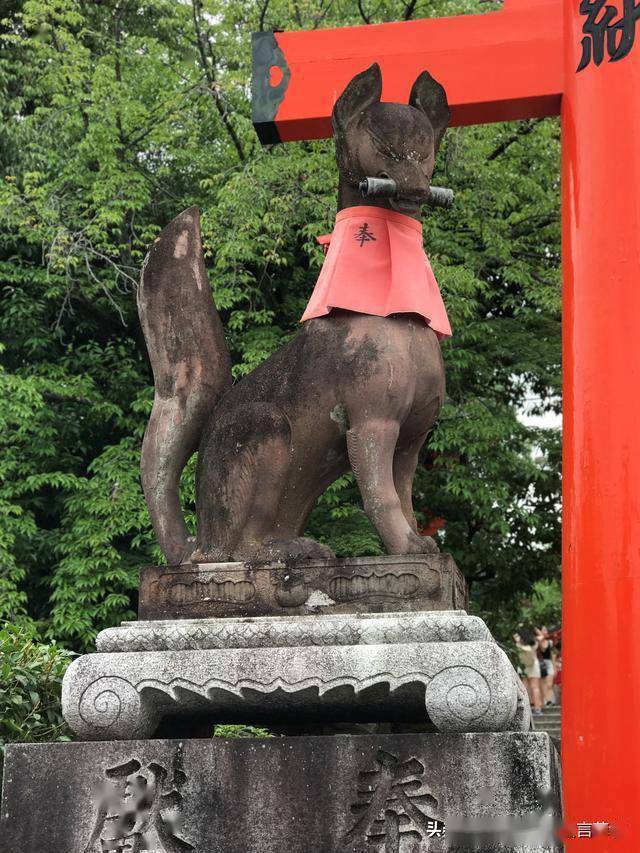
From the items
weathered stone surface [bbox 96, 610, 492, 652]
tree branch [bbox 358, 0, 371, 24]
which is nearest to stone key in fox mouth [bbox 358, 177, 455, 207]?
weathered stone surface [bbox 96, 610, 492, 652]

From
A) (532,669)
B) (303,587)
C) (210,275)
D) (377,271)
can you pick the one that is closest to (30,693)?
(303,587)

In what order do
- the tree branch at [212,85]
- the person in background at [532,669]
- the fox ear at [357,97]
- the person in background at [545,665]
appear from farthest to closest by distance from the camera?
the person in background at [545,665]
the person in background at [532,669]
the tree branch at [212,85]
the fox ear at [357,97]

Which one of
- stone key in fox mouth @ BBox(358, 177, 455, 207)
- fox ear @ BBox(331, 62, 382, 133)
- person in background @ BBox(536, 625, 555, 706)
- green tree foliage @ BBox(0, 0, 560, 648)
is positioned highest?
green tree foliage @ BBox(0, 0, 560, 648)

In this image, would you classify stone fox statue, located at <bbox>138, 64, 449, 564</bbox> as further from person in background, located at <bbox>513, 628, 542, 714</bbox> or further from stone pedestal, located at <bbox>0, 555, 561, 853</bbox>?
person in background, located at <bbox>513, 628, 542, 714</bbox>

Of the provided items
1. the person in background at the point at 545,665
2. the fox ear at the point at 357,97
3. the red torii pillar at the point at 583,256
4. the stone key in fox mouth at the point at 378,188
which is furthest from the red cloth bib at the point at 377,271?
the person in background at the point at 545,665

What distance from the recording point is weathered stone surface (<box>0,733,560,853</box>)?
10.9ft

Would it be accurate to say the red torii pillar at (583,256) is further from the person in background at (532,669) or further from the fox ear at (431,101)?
the person in background at (532,669)

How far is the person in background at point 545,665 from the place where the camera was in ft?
49.3

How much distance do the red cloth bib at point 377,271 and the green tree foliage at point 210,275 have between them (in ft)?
15.8

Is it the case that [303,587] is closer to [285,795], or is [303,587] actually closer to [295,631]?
[295,631]

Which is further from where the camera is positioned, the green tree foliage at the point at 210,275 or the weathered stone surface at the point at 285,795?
the green tree foliage at the point at 210,275

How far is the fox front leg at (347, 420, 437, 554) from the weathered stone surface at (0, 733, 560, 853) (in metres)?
0.71

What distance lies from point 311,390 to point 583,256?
82.5 inches

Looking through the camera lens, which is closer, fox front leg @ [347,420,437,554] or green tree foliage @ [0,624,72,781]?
fox front leg @ [347,420,437,554]
